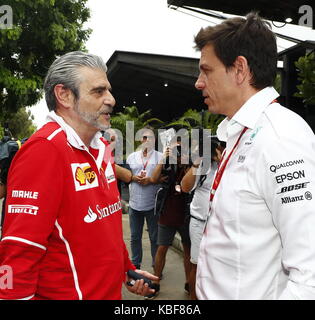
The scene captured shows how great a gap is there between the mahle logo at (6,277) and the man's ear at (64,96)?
0.83 m

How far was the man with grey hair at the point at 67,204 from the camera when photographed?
1.48m

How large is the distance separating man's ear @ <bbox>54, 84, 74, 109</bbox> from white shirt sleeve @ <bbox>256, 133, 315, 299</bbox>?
103cm

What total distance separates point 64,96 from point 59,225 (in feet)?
2.20

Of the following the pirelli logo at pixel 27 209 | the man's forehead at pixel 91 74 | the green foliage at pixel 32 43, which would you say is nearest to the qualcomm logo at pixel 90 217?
the pirelli logo at pixel 27 209

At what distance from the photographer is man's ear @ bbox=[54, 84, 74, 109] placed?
188 cm

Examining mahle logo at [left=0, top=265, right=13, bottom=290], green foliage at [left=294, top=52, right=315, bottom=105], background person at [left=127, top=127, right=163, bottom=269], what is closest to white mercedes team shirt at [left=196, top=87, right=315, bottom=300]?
mahle logo at [left=0, top=265, right=13, bottom=290]

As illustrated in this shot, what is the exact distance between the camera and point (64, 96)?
74.2 inches

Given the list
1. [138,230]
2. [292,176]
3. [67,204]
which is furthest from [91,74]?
[138,230]

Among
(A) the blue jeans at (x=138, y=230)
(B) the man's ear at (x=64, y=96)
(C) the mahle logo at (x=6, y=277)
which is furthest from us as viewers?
(A) the blue jeans at (x=138, y=230)

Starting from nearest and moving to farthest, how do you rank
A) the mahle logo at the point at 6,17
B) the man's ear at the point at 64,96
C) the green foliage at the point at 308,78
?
the man's ear at the point at 64,96 → the green foliage at the point at 308,78 → the mahle logo at the point at 6,17

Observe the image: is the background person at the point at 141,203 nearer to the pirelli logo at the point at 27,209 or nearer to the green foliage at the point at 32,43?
the pirelli logo at the point at 27,209

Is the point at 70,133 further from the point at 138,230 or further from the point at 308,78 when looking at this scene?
the point at 308,78

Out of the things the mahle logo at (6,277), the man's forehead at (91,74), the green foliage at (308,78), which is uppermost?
the green foliage at (308,78)

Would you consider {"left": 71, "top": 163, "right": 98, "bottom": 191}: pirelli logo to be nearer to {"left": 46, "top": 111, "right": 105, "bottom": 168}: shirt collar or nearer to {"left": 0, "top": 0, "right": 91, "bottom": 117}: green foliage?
{"left": 46, "top": 111, "right": 105, "bottom": 168}: shirt collar
